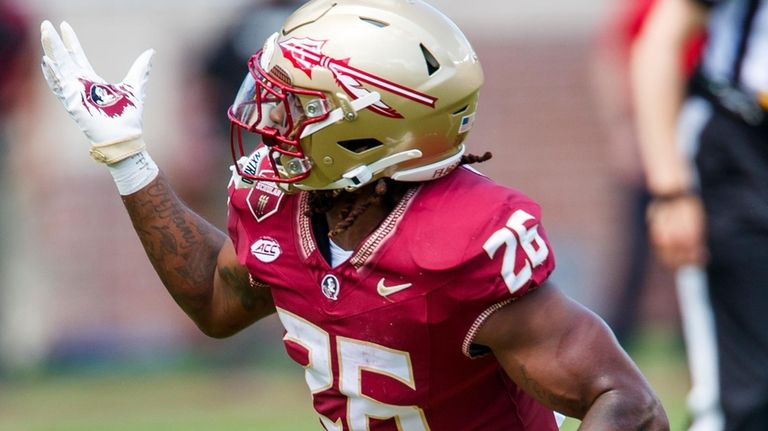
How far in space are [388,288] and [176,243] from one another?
2.12 ft

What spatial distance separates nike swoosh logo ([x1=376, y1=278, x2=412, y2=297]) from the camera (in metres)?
2.96

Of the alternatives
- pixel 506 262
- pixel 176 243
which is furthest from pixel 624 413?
pixel 176 243

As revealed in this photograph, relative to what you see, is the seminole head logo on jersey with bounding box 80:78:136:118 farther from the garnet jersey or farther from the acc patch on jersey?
the acc patch on jersey

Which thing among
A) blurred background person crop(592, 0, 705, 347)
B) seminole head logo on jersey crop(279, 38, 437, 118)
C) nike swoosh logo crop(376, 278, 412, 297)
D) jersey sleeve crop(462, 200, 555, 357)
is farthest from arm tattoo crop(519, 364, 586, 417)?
blurred background person crop(592, 0, 705, 347)

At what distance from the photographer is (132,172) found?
3.37 metres

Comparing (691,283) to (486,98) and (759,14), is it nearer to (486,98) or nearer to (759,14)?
(759,14)

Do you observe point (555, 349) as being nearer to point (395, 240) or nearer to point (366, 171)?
point (395, 240)

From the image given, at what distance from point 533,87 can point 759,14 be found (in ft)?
18.3

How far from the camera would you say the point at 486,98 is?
948 cm

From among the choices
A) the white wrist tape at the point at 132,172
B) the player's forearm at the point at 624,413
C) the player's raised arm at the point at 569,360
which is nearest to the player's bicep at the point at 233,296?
the white wrist tape at the point at 132,172

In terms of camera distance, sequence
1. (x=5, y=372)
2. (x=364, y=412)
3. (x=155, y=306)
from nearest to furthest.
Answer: (x=364, y=412) < (x=5, y=372) < (x=155, y=306)

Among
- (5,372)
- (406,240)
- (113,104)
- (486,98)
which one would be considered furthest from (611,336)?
(486,98)

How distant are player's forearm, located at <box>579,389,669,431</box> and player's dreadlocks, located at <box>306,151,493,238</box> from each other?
0.56 meters

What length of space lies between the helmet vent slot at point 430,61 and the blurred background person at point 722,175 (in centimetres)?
117
